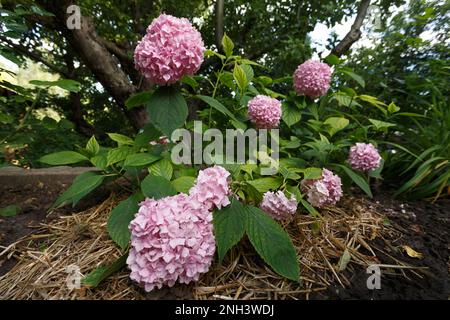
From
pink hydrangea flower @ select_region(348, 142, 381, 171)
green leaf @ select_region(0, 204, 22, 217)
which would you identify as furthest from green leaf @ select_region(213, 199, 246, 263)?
green leaf @ select_region(0, 204, 22, 217)

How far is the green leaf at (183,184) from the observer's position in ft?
3.57

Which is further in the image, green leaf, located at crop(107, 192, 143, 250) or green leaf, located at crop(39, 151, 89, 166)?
green leaf, located at crop(39, 151, 89, 166)

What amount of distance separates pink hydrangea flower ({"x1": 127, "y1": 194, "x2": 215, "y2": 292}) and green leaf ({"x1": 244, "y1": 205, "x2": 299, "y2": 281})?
14 centimetres

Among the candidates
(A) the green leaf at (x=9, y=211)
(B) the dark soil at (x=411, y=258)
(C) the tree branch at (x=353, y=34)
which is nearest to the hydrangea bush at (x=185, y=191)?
(B) the dark soil at (x=411, y=258)

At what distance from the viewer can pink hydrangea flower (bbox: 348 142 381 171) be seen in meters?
1.44

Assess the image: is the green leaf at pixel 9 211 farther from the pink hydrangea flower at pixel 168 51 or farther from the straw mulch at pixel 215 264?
the pink hydrangea flower at pixel 168 51

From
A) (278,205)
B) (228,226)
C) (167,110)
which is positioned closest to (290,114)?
(278,205)

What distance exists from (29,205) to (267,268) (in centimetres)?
132

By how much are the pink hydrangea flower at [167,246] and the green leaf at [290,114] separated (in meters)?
0.95

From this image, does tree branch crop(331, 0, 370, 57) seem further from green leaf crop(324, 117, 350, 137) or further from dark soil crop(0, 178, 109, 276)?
dark soil crop(0, 178, 109, 276)

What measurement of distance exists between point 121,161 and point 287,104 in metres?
0.99

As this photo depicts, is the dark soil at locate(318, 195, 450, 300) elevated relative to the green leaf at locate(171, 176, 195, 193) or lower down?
lower down

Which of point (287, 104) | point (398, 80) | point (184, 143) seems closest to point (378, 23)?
point (398, 80)
